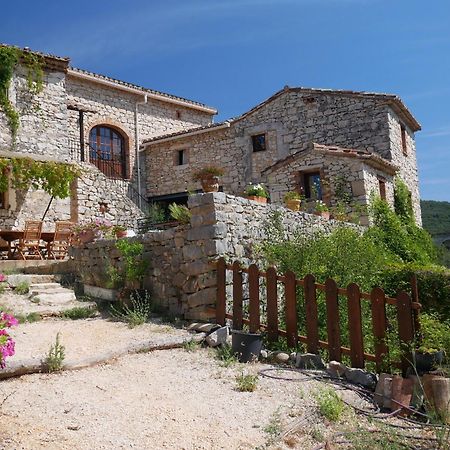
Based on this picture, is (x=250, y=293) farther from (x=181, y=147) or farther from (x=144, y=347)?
(x=181, y=147)

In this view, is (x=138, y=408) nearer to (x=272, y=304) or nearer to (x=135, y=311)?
(x=272, y=304)

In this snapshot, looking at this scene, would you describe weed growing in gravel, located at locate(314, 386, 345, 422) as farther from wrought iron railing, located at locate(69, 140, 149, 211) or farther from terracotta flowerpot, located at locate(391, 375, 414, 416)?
Answer: wrought iron railing, located at locate(69, 140, 149, 211)

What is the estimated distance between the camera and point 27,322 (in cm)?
690

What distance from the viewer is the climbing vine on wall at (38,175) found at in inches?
534

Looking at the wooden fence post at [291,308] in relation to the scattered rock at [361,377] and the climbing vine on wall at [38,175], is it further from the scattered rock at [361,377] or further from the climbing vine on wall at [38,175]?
the climbing vine on wall at [38,175]

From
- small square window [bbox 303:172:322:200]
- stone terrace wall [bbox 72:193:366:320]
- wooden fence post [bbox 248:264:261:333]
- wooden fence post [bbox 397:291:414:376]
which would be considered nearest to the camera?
wooden fence post [bbox 397:291:414:376]

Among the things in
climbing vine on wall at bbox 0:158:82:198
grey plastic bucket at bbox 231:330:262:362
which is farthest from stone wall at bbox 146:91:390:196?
grey plastic bucket at bbox 231:330:262:362

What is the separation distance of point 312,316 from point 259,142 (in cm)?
1291

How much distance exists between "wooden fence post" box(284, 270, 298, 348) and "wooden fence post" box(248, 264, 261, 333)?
432 mm

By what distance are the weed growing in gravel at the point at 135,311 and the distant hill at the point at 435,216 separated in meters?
19.1

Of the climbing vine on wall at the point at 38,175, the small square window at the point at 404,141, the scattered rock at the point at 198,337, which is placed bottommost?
the scattered rock at the point at 198,337

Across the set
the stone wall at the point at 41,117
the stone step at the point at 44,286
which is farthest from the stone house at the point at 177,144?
the stone step at the point at 44,286

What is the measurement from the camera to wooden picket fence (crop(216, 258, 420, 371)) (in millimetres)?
5070

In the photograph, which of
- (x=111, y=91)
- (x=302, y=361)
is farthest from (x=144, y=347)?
(x=111, y=91)
